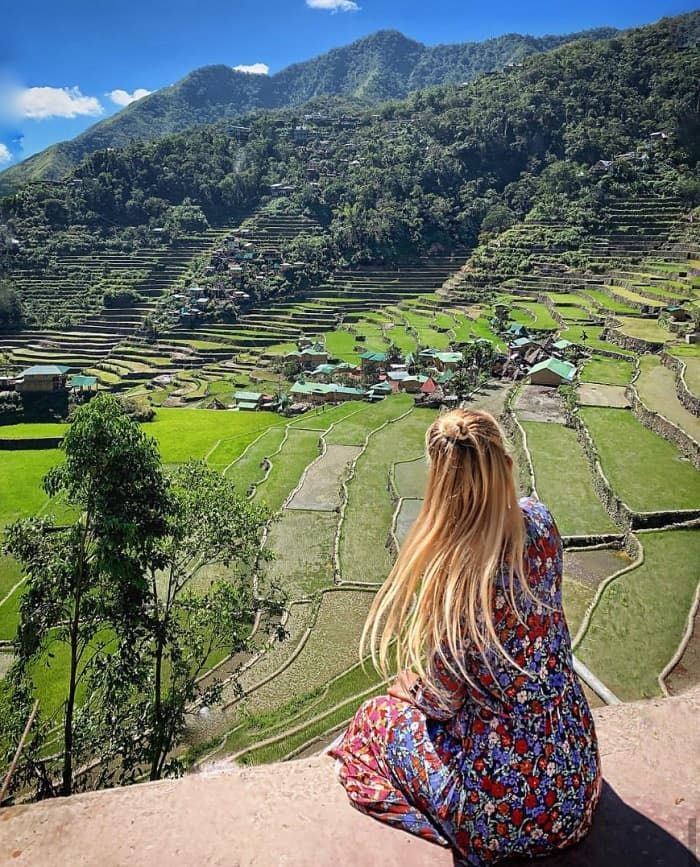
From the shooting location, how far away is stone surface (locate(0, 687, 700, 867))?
1803 mm

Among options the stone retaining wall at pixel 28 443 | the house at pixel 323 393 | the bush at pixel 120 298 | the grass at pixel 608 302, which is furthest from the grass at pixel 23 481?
the bush at pixel 120 298

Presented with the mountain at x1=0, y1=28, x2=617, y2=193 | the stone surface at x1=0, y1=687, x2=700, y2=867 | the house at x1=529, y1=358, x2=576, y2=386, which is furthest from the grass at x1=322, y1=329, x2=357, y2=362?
the mountain at x1=0, y1=28, x2=617, y2=193

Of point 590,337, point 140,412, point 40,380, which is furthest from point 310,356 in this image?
point 590,337

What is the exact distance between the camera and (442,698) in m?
1.76

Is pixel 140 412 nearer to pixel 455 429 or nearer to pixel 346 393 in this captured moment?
pixel 346 393

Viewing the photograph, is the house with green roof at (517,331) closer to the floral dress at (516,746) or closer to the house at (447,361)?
the house at (447,361)

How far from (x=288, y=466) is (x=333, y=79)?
189m

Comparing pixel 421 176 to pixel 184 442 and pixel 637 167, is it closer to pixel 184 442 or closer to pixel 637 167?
pixel 637 167

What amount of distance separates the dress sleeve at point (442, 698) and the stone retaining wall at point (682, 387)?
1354 cm

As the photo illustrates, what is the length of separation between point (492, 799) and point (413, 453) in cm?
1423

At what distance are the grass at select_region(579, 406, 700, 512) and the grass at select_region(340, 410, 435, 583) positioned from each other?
428 centimetres

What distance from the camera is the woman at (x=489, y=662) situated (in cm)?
167

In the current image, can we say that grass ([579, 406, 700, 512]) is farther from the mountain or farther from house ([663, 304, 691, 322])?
the mountain

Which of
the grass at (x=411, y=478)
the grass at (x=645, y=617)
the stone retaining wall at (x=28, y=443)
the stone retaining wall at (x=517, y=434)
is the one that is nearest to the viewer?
the grass at (x=645, y=617)
